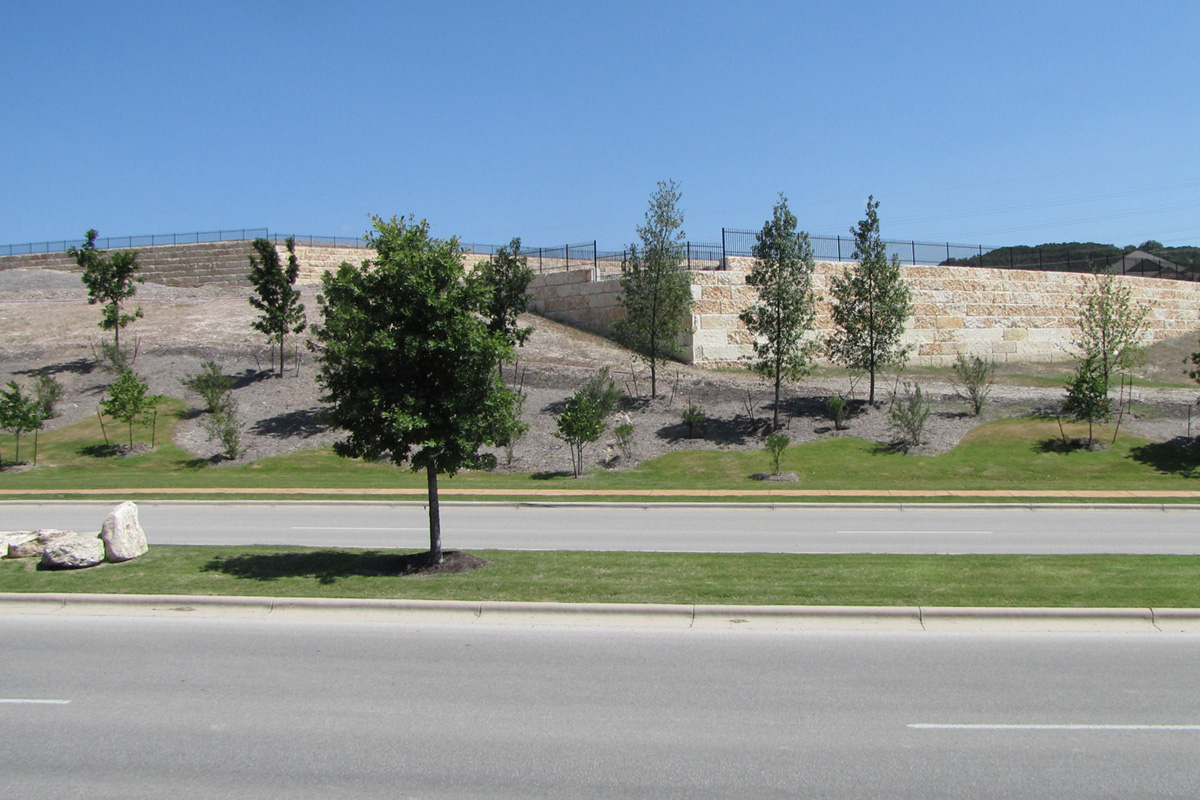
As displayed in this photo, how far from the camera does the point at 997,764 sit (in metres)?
5.58

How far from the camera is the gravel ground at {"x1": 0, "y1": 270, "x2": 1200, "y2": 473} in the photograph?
85.9ft

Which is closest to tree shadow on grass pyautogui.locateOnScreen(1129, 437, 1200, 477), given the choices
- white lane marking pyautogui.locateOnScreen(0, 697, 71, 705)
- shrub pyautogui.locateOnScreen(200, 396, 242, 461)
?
white lane marking pyautogui.locateOnScreen(0, 697, 71, 705)

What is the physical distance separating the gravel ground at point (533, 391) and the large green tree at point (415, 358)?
41.8 ft

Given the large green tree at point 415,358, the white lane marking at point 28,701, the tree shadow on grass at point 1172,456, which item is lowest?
the tree shadow on grass at point 1172,456

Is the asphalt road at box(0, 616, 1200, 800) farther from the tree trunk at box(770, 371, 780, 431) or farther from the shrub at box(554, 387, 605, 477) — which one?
the tree trunk at box(770, 371, 780, 431)

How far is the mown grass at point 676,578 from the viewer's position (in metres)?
9.50

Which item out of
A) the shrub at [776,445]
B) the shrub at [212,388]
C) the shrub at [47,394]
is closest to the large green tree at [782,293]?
the shrub at [776,445]

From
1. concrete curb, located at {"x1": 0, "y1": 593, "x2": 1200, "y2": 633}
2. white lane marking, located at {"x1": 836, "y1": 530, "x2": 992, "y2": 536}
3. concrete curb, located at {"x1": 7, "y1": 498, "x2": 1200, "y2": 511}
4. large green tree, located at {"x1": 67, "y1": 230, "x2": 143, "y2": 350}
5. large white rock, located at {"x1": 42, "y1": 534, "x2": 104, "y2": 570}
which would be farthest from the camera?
large green tree, located at {"x1": 67, "y1": 230, "x2": 143, "y2": 350}

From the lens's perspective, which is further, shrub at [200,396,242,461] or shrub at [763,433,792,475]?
shrub at [200,396,242,461]

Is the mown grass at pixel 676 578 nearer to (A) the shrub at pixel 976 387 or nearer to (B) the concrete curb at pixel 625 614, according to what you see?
(B) the concrete curb at pixel 625 614

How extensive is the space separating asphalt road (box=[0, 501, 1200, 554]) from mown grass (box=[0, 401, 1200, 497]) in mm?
2693

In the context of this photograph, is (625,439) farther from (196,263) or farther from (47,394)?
(196,263)

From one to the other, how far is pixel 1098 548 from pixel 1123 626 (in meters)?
5.14

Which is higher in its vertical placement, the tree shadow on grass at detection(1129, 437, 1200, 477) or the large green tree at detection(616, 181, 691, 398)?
the large green tree at detection(616, 181, 691, 398)
